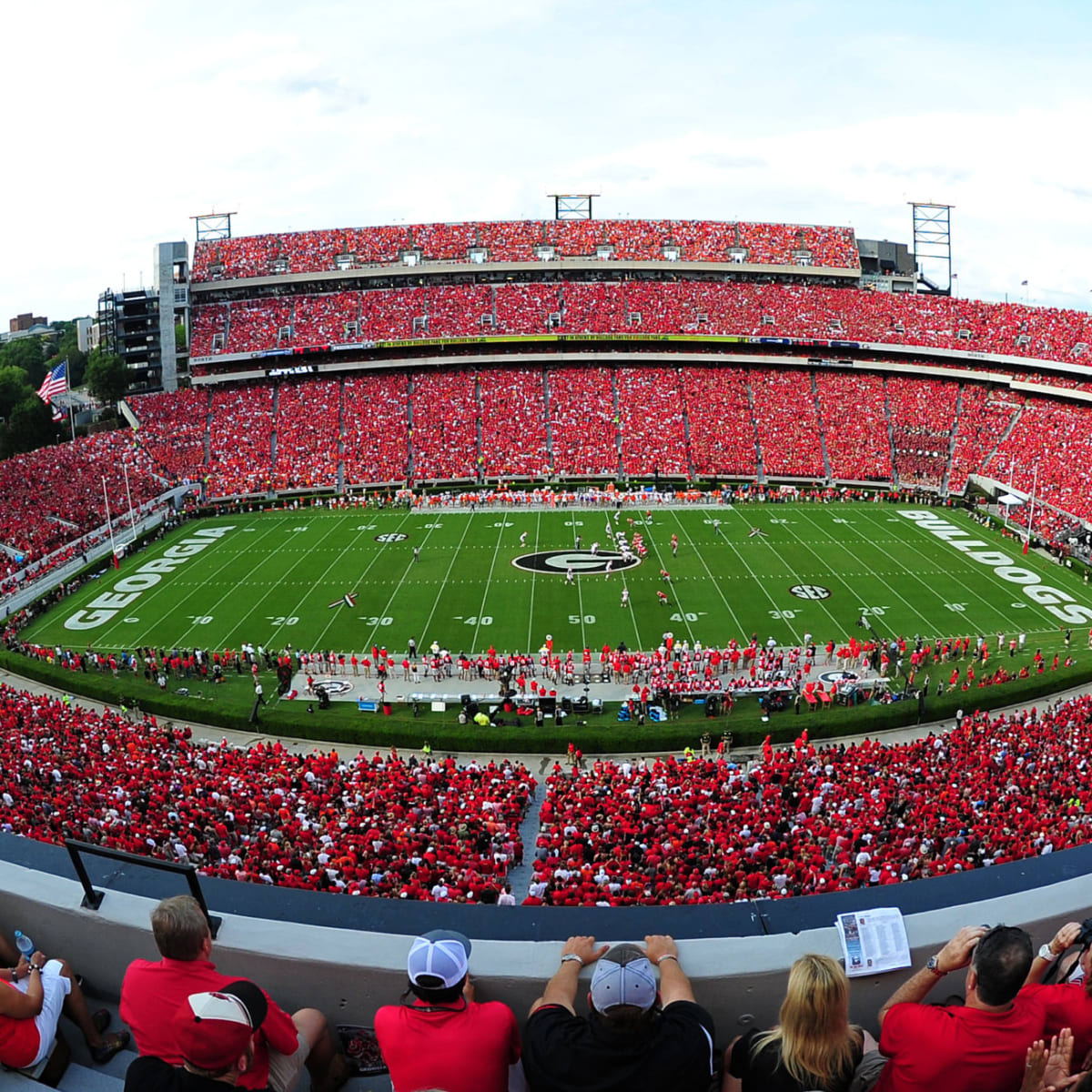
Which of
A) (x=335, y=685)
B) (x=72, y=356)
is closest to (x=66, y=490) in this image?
(x=335, y=685)

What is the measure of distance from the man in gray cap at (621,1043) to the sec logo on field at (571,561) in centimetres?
3314

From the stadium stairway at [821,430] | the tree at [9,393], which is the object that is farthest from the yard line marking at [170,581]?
the tree at [9,393]

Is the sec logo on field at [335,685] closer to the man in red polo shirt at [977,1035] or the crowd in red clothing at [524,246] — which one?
the man in red polo shirt at [977,1035]

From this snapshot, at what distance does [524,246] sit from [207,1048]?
69005 mm

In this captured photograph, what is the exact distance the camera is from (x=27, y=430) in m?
62.6

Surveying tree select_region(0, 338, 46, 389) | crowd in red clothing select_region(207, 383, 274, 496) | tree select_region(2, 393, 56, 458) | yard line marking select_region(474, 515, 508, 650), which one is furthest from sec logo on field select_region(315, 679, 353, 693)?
tree select_region(0, 338, 46, 389)

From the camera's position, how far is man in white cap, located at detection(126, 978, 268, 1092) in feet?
11.0

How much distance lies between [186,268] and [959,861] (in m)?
64.2

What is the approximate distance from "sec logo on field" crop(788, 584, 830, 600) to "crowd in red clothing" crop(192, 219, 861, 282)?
39428 millimetres

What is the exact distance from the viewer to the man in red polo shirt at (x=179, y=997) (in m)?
3.64

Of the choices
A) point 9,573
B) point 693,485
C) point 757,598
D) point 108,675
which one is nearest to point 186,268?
point 9,573

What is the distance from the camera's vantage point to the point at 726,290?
2576 inches

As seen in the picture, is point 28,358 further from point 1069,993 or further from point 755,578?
point 1069,993

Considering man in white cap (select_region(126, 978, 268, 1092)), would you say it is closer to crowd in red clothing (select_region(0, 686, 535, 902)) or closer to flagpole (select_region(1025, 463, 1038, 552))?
crowd in red clothing (select_region(0, 686, 535, 902))
